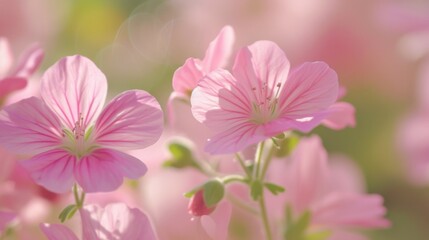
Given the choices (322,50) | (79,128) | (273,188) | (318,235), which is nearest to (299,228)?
(318,235)

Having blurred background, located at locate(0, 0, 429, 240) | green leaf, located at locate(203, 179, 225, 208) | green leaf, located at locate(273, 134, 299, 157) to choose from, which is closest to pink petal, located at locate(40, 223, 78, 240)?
green leaf, located at locate(203, 179, 225, 208)

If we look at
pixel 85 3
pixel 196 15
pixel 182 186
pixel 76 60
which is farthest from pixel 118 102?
pixel 85 3

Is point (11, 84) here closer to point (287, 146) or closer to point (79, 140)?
point (79, 140)

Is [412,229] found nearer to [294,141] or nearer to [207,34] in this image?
[207,34]

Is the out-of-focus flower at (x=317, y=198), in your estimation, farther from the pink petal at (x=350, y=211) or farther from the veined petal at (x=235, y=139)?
the veined petal at (x=235, y=139)

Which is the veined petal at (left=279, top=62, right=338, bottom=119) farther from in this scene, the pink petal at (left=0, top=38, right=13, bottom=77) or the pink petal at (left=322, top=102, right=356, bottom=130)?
the pink petal at (left=0, top=38, right=13, bottom=77)

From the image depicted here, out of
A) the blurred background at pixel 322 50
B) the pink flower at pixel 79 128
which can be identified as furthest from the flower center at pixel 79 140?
the blurred background at pixel 322 50
